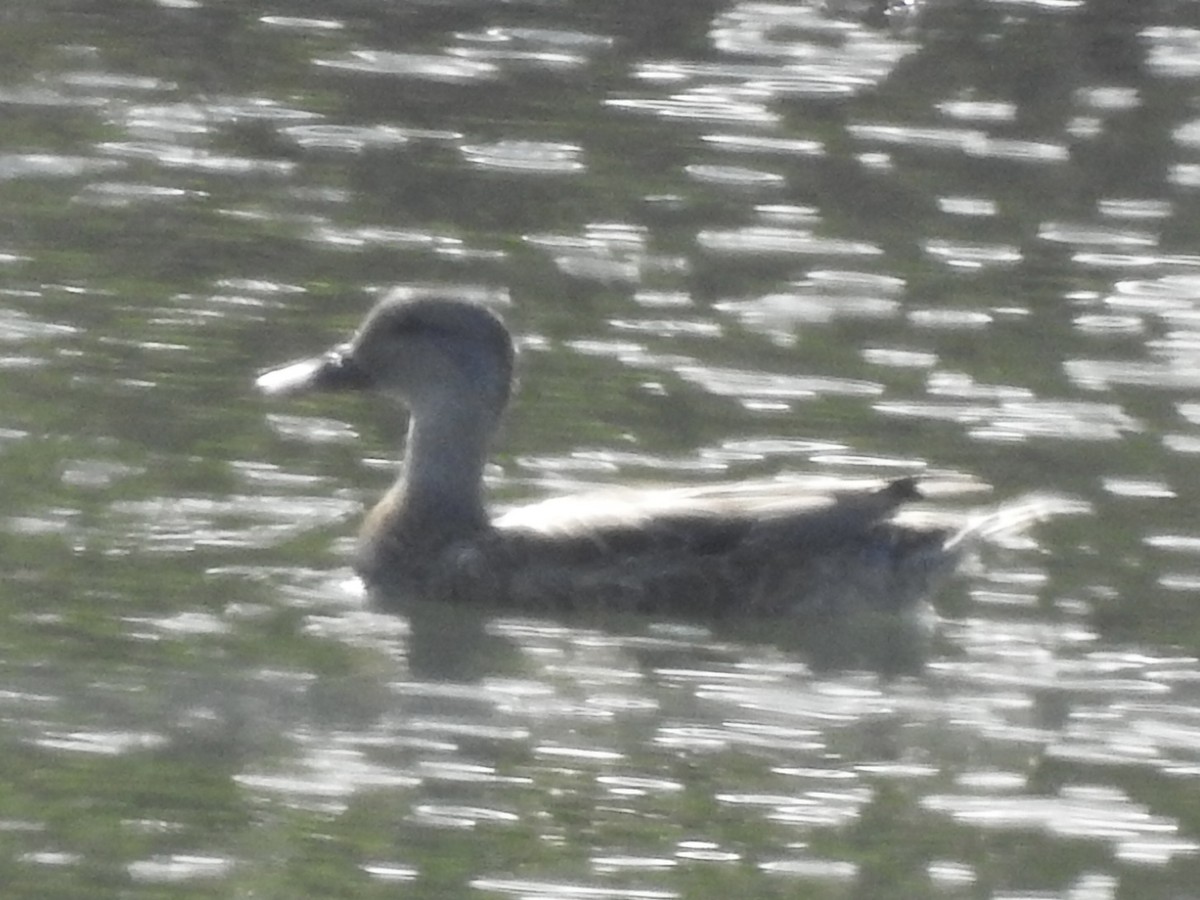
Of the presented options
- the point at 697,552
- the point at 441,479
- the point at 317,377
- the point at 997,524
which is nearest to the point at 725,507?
the point at 697,552

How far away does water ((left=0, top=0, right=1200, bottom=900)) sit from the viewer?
9.71 meters

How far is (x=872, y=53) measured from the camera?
17922 millimetres

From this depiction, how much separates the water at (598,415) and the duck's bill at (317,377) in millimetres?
337

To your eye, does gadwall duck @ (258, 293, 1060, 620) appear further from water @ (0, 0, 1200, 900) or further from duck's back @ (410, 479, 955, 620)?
water @ (0, 0, 1200, 900)

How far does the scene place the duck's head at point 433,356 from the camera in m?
12.3

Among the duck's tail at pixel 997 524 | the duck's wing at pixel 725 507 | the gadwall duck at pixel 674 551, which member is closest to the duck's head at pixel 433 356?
the gadwall duck at pixel 674 551

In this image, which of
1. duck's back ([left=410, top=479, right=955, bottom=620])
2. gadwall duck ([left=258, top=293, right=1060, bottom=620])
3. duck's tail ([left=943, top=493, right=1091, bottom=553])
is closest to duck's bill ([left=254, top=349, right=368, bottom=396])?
gadwall duck ([left=258, top=293, right=1060, bottom=620])

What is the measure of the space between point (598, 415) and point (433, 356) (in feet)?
2.84

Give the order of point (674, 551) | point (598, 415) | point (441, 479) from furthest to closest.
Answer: point (598, 415) → point (441, 479) → point (674, 551)

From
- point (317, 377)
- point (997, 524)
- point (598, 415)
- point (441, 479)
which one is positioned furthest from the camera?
point (598, 415)

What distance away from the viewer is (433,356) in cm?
1232

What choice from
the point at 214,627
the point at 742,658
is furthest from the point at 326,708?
the point at 742,658

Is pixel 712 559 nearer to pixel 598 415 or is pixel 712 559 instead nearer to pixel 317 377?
pixel 598 415

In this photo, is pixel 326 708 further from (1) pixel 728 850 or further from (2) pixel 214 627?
(1) pixel 728 850
